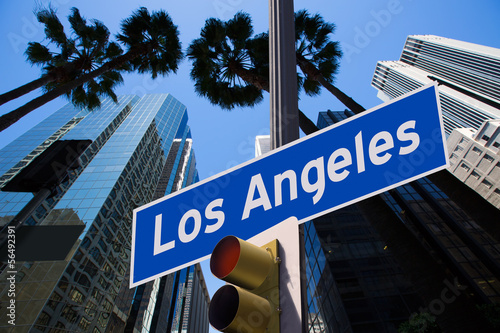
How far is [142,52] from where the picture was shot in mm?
11555

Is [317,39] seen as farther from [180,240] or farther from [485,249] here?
[485,249]

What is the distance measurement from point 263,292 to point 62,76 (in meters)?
11.4

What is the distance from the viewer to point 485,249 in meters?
27.3

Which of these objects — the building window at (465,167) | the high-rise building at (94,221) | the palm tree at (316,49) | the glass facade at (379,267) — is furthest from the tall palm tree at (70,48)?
the building window at (465,167)

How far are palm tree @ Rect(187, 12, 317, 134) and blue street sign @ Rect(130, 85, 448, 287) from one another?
825cm

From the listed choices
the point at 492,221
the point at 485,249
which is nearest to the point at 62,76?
the point at 492,221

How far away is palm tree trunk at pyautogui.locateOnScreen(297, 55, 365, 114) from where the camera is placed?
8.09 meters

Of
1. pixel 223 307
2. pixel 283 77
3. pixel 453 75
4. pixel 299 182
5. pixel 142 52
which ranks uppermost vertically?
pixel 453 75

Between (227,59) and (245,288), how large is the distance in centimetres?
992

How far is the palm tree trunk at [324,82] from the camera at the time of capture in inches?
318

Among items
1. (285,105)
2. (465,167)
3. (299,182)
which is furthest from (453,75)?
(299,182)

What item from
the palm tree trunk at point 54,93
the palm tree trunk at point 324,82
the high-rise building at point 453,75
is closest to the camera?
the palm tree trunk at point 54,93

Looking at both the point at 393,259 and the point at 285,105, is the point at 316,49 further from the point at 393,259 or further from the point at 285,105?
the point at 393,259

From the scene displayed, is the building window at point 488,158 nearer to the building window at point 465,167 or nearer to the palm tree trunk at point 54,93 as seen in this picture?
the building window at point 465,167
